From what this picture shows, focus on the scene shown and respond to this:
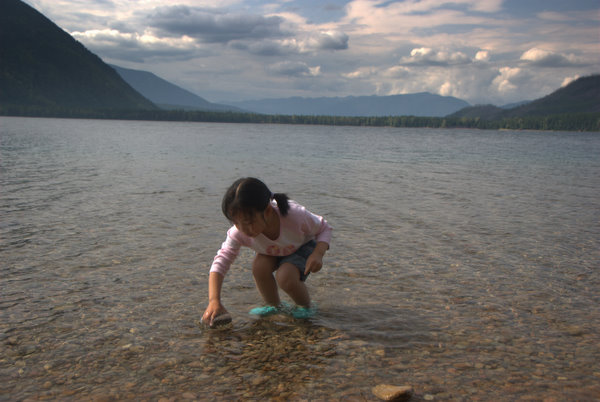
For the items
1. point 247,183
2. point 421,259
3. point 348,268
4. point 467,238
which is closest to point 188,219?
point 348,268

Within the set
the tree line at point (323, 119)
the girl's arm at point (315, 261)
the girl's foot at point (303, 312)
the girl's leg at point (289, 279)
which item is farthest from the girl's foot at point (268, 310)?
the tree line at point (323, 119)

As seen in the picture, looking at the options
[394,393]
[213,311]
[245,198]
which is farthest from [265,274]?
[394,393]

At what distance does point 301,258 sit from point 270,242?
40 centimetres

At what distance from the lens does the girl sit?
3785mm

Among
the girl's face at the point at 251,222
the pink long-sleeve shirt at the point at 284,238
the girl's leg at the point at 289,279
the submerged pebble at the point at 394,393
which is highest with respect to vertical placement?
the girl's face at the point at 251,222

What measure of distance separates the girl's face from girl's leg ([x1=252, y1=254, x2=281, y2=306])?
778mm

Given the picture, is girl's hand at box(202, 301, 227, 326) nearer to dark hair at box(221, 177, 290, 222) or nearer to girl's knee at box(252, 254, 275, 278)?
girl's knee at box(252, 254, 275, 278)

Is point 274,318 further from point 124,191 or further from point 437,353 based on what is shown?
point 124,191

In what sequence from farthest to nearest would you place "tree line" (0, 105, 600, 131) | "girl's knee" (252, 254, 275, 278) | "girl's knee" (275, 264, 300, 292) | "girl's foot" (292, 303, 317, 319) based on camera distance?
"tree line" (0, 105, 600, 131)
"girl's foot" (292, 303, 317, 319)
"girl's knee" (252, 254, 275, 278)
"girl's knee" (275, 264, 300, 292)

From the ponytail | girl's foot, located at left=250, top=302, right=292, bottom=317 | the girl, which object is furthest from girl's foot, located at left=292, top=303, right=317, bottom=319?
the ponytail

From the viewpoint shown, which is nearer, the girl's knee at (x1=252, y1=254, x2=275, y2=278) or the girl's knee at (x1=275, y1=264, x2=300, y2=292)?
the girl's knee at (x1=275, y1=264, x2=300, y2=292)

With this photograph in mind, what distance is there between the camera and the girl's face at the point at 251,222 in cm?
382

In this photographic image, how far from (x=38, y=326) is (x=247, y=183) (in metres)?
2.81

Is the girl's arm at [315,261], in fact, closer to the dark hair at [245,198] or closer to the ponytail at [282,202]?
the ponytail at [282,202]
